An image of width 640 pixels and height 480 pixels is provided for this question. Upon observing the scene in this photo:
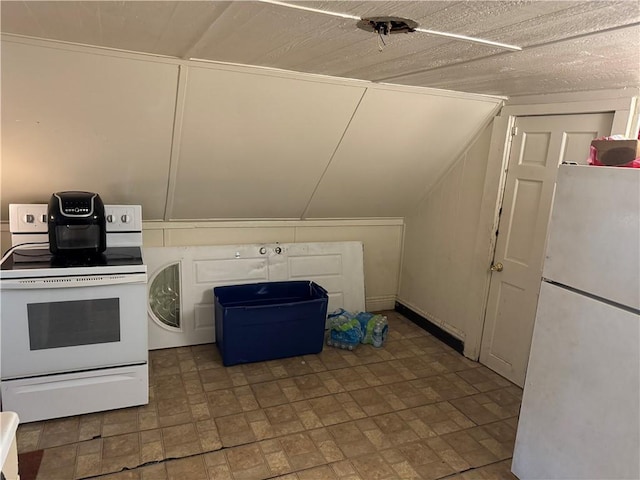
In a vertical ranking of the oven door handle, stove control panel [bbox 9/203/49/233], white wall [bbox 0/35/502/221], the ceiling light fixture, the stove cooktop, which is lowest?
the oven door handle

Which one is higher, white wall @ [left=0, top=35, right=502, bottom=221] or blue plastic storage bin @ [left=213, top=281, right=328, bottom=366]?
white wall @ [left=0, top=35, right=502, bottom=221]

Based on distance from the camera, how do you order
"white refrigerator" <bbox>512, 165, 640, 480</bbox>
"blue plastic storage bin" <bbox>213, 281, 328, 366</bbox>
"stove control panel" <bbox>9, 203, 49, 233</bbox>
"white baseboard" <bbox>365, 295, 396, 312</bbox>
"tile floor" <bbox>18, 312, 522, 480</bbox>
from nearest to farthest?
1. "white refrigerator" <bbox>512, 165, 640, 480</bbox>
2. "tile floor" <bbox>18, 312, 522, 480</bbox>
3. "stove control panel" <bbox>9, 203, 49, 233</bbox>
4. "blue plastic storage bin" <bbox>213, 281, 328, 366</bbox>
5. "white baseboard" <bbox>365, 295, 396, 312</bbox>

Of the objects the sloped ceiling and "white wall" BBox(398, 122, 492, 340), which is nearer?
the sloped ceiling

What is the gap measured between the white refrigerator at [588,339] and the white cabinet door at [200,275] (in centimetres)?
207

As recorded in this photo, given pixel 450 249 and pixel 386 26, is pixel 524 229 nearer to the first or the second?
pixel 450 249

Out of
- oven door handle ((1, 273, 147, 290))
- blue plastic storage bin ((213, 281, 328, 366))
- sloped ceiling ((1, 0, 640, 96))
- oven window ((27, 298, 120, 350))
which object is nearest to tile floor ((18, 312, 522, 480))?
blue plastic storage bin ((213, 281, 328, 366))

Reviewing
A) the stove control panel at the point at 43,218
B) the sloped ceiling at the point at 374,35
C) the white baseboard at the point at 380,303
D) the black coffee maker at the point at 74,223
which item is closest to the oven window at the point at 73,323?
the black coffee maker at the point at 74,223

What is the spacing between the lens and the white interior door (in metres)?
2.71

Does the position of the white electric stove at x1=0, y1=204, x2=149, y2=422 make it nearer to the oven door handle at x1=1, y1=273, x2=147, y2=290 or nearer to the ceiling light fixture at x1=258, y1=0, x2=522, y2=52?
the oven door handle at x1=1, y1=273, x2=147, y2=290

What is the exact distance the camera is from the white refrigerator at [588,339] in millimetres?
1672

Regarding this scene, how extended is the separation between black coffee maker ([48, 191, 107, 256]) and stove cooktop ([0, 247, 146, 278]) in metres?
0.05

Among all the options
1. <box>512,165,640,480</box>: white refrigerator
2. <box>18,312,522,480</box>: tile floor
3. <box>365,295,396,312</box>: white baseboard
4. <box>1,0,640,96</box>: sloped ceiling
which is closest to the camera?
<box>1,0,640,96</box>: sloped ceiling

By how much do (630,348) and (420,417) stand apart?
131cm

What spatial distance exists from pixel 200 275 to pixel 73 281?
3.78ft
